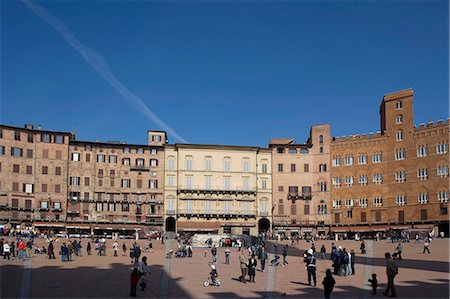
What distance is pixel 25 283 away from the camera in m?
26.3

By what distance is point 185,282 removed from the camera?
27.9 meters

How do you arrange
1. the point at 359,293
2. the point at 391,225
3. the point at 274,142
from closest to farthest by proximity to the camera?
the point at 359,293 → the point at 391,225 → the point at 274,142

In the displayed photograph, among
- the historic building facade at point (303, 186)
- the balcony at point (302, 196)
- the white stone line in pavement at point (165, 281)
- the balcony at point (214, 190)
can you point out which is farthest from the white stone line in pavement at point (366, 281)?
the balcony at point (214, 190)

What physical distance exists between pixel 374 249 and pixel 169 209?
3646cm

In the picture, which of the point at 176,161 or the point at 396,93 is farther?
the point at 176,161

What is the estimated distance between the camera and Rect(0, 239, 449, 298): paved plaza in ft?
77.3

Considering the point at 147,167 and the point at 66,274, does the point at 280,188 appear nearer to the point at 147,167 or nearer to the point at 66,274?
the point at 147,167

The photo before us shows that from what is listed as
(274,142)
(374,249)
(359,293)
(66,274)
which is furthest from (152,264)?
(274,142)

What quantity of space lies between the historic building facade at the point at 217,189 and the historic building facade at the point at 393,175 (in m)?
11.3

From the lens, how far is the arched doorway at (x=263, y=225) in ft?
280

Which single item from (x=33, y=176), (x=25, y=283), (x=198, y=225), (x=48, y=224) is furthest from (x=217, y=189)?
(x=25, y=283)

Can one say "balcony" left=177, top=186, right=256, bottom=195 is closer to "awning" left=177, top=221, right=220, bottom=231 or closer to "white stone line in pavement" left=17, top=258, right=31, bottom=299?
"awning" left=177, top=221, right=220, bottom=231

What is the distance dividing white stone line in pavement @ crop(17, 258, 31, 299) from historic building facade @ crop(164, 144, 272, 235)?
47029 millimetres

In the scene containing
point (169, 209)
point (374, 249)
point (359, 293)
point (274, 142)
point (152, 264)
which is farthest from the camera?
point (274, 142)
